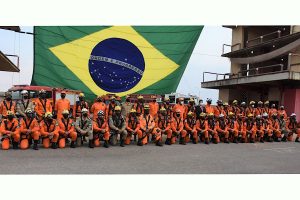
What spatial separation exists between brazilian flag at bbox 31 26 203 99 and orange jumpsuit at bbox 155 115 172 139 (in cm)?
121

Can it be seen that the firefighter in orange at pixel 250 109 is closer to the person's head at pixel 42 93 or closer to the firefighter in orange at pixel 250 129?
the firefighter in orange at pixel 250 129

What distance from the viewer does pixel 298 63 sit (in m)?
10.4

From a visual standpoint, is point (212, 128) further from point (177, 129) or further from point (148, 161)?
point (148, 161)

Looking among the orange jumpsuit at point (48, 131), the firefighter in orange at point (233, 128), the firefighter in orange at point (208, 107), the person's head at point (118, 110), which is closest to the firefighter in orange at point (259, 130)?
the firefighter in orange at point (233, 128)

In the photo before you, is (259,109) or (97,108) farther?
(259,109)

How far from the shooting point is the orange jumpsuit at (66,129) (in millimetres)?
7625

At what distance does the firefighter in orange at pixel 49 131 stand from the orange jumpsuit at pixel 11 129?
50cm

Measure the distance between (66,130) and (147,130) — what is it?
6.41ft

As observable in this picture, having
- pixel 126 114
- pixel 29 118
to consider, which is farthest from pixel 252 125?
pixel 29 118

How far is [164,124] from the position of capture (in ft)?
29.5

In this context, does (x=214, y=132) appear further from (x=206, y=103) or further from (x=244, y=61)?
(x=244, y=61)

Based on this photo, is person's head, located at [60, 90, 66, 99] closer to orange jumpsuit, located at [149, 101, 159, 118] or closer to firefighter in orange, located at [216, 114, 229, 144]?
orange jumpsuit, located at [149, 101, 159, 118]

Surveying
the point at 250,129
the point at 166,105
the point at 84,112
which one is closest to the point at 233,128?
the point at 250,129

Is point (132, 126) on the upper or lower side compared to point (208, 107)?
lower
